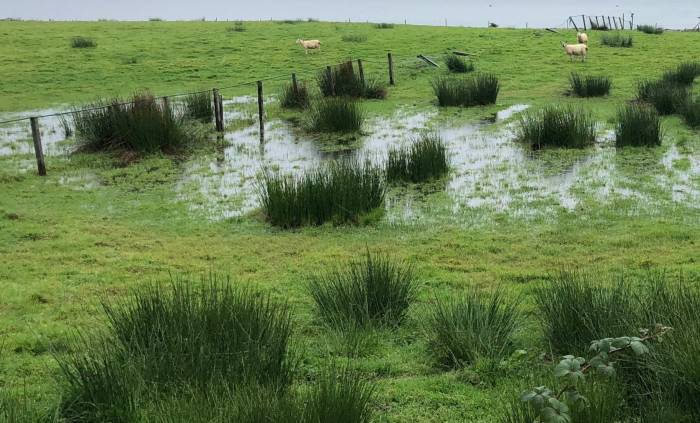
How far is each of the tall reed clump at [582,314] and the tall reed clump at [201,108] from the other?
1202cm

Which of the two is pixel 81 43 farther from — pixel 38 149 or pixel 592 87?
pixel 592 87

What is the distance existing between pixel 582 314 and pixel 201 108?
12570 millimetres

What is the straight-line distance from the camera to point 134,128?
41.3ft

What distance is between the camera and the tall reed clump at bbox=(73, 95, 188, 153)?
41.3 ft

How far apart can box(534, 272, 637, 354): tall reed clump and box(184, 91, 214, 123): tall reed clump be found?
1202cm

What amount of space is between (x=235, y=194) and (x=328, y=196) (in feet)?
7.31

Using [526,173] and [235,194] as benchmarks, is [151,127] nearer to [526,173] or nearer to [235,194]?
[235,194]

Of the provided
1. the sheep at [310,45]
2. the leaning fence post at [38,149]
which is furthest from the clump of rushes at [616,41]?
the leaning fence post at [38,149]

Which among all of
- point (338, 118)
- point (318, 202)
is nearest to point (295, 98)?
point (338, 118)

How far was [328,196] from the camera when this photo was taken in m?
8.52

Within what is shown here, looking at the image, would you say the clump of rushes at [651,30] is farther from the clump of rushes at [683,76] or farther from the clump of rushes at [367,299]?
the clump of rushes at [367,299]

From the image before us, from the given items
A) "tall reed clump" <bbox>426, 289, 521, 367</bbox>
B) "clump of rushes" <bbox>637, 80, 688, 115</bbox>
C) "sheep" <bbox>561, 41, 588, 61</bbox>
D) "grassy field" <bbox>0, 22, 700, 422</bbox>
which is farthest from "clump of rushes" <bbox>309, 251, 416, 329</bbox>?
"sheep" <bbox>561, 41, 588, 61</bbox>

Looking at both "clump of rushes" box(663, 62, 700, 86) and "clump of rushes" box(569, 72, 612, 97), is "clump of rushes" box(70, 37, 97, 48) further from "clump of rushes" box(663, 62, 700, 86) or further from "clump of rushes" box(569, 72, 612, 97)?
"clump of rushes" box(663, 62, 700, 86)

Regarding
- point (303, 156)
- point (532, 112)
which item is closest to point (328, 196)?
point (303, 156)
